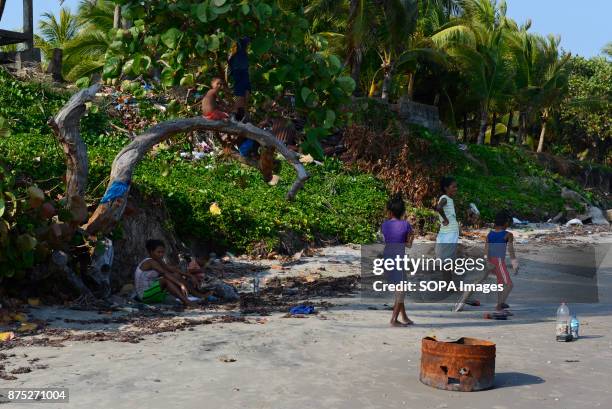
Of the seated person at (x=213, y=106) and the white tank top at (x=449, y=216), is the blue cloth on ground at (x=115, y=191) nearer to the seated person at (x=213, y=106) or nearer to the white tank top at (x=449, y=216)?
the seated person at (x=213, y=106)

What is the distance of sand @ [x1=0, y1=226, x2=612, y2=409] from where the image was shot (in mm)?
5535

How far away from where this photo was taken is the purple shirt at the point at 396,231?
325 inches

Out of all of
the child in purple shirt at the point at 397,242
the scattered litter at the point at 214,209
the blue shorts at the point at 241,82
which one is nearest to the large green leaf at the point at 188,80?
the blue shorts at the point at 241,82

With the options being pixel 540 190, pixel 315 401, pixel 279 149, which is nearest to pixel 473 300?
pixel 279 149

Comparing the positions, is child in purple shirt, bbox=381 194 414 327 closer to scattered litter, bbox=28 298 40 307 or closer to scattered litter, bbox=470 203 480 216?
scattered litter, bbox=28 298 40 307

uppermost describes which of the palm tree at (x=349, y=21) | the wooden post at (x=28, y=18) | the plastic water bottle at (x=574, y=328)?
the palm tree at (x=349, y=21)

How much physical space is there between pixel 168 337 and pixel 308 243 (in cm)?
695

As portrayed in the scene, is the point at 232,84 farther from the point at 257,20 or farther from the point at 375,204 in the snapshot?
the point at 375,204

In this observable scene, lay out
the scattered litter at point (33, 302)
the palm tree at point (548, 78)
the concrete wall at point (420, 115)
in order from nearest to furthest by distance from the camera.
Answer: the scattered litter at point (33, 302) → the concrete wall at point (420, 115) → the palm tree at point (548, 78)

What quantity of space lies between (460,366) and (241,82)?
202 inches

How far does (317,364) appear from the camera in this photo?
21.4 feet

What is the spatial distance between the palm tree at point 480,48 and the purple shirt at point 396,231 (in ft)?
65.7

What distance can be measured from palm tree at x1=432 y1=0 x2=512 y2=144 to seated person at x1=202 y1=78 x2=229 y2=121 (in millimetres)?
18795

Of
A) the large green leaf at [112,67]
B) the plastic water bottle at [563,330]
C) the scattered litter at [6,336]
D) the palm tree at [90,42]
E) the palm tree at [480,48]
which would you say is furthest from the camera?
the palm tree at [480,48]
